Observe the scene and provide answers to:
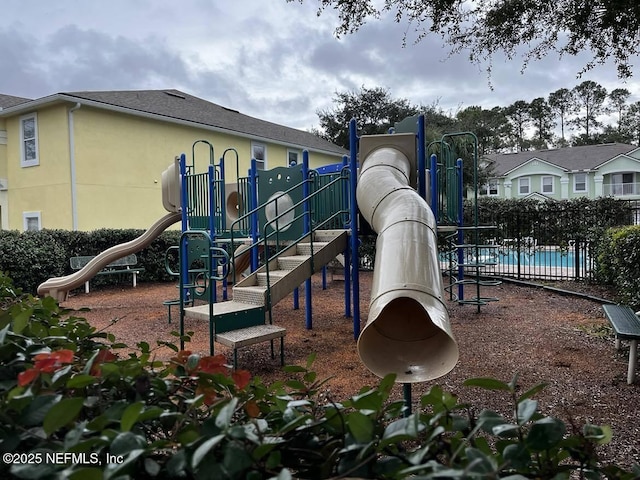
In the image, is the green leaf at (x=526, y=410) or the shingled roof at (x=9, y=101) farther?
the shingled roof at (x=9, y=101)

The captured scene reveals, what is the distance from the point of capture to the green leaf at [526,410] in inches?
35.8

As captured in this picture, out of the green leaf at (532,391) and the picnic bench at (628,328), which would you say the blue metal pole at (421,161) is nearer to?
the picnic bench at (628,328)

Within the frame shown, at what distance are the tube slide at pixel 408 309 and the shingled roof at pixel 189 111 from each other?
44.5 ft

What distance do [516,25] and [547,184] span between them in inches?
1231

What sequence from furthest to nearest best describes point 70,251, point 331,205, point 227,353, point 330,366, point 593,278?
point 70,251, point 593,278, point 331,205, point 227,353, point 330,366

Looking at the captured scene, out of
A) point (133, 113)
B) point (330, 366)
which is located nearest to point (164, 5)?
point (133, 113)

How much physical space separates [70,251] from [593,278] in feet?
42.6

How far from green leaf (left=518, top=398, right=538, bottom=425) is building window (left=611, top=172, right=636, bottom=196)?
38383 millimetres

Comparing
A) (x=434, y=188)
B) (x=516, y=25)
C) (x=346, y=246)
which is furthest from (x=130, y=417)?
(x=516, y=25)

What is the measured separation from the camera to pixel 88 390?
1.08 metres

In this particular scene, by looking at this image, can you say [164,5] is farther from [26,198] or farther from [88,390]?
[88,390]

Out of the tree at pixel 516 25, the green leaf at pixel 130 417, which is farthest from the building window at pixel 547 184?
the green leaf at pixel 130 417

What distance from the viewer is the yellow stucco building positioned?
45.8 ft

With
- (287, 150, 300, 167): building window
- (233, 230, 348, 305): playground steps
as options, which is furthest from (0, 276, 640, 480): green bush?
(287, 150, 300, 167): building window
